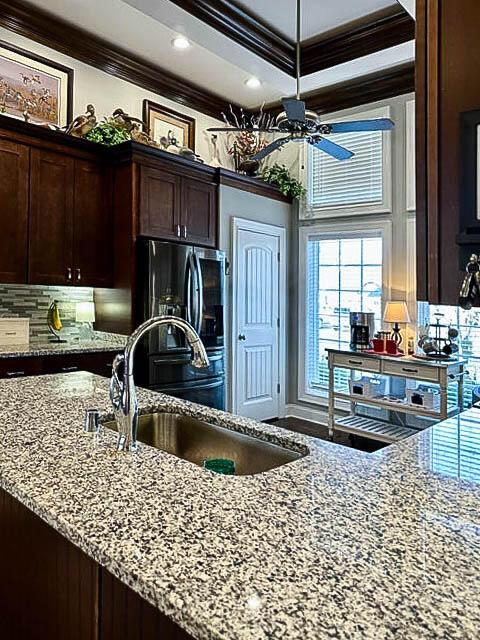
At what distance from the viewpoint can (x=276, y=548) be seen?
75 centimetres

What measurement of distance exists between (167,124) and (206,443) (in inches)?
161

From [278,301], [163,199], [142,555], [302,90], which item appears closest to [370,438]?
[278,301]

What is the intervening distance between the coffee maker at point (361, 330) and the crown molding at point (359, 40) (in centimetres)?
233

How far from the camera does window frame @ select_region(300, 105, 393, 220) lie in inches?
185

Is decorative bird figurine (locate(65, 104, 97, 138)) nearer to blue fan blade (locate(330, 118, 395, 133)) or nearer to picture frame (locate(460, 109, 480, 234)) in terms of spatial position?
blue fan blade (locate(330, 118, 395, 133))

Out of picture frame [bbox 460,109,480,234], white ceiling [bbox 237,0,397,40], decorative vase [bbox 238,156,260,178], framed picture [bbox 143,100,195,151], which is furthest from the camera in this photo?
decorative vase [bbox 238,156,260,178]

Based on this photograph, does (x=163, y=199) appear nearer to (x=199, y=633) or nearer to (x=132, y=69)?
(x=132, y=69)

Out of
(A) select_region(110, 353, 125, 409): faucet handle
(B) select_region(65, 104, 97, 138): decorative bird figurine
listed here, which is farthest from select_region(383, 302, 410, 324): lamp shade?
(A) select_region(110, 353, 125, 409): faucet handle

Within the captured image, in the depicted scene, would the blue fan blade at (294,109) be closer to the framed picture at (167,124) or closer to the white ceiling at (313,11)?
the white ceiling at (313,11)

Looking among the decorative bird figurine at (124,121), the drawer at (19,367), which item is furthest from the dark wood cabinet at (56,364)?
the decorative bird figurine at (124,121)

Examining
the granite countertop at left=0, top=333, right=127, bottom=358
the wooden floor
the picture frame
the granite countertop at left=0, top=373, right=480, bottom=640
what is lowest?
the wooden floor

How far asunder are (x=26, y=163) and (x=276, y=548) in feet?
11.8

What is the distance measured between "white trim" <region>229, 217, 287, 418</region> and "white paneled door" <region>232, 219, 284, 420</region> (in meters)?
0.01

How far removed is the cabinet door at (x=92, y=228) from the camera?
3875mm
